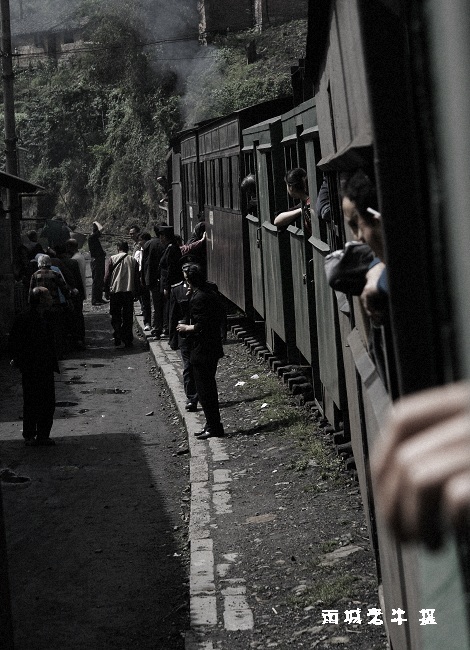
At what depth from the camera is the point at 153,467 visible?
9.73 m

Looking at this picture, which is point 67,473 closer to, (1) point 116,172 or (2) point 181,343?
(2) point 181,343

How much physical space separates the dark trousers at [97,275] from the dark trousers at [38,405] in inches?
475

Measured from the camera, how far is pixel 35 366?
11.0 m

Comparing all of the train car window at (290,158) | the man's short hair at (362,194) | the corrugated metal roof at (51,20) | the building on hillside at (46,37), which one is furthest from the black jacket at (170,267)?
the corrugated metal roof at (51,20)

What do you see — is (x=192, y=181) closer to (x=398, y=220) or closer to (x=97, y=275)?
(x=97, y=275)

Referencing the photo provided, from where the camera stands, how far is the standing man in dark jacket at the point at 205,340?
10039 millimetres

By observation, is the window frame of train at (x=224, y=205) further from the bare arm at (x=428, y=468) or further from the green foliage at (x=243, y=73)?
the green foliage at (x=243, y=73)

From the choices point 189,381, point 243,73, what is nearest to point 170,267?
point 189,381

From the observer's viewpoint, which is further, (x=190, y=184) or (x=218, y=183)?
(x=190, y=184)

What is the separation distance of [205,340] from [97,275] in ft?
45.8

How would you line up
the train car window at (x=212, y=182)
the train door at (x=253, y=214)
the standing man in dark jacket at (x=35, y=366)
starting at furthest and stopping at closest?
the train car window at (x=212, y=182), the train door at (x=253, y=214), the standing man in dark jacket at (x=35, y=366)

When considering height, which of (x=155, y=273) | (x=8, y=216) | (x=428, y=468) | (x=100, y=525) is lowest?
(x=100, y=525)

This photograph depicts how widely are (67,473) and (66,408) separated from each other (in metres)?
3.50

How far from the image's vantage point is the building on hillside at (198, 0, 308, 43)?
56906 millimetres
